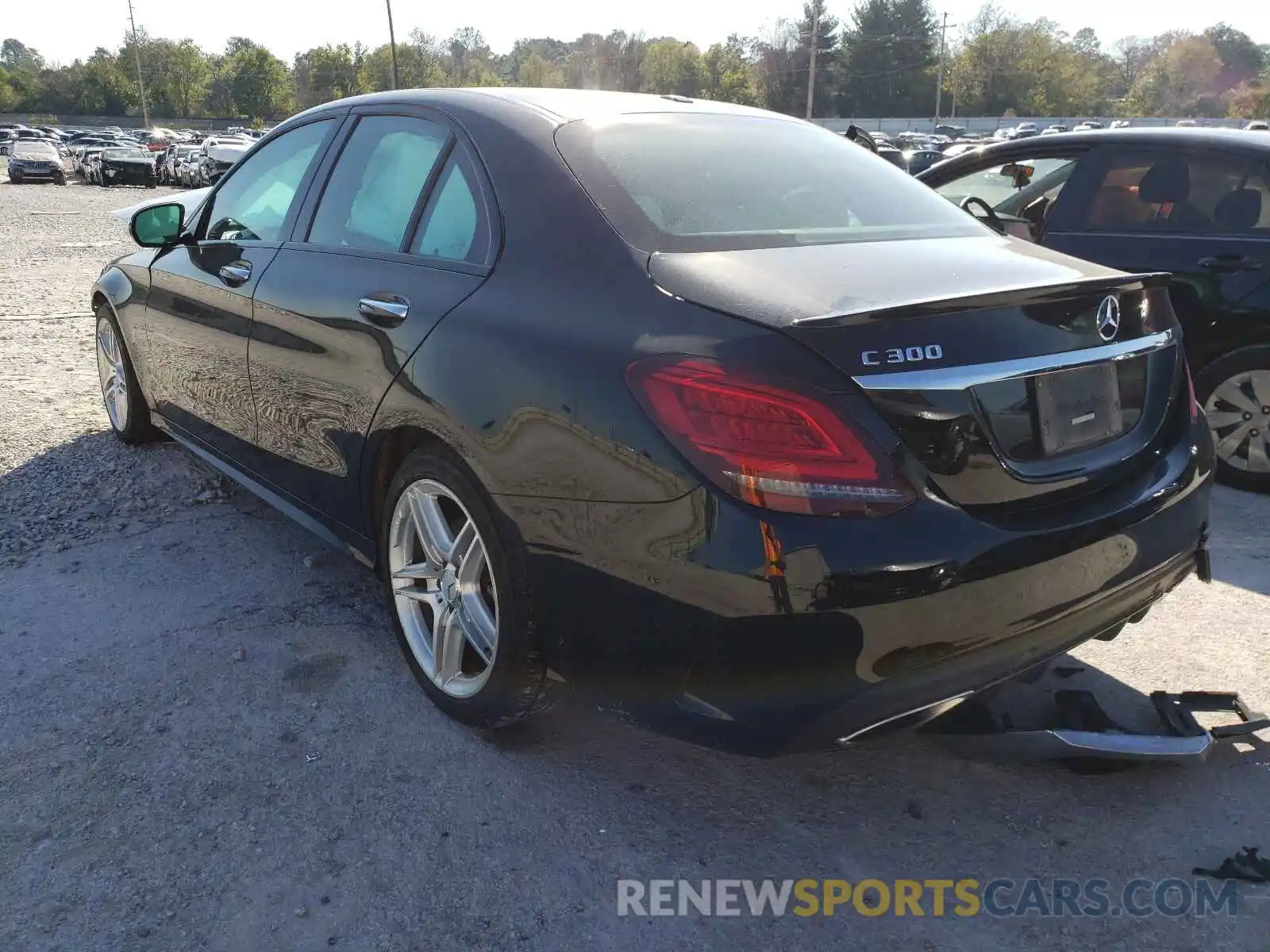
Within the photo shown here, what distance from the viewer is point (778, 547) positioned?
1.91 metres

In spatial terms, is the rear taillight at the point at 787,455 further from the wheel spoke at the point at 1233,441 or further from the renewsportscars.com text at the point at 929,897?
the wheel spoke at the point at 1233,441

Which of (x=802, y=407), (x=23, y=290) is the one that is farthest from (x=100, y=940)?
(x=23, y=290)

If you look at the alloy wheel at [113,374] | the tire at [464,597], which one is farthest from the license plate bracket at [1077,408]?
the alloy wheel at [113,374]

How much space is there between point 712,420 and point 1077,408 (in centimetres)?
87

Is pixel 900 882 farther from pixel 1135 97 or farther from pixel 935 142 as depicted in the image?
pixel 1135 97

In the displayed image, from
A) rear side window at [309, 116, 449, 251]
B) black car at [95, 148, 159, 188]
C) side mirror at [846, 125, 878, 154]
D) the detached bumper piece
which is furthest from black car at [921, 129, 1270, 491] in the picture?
black car at [95, 148, 159, 188]

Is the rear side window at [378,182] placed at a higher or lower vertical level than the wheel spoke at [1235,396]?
higher

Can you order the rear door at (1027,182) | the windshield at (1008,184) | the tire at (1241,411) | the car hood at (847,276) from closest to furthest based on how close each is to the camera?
the car hood at (847,276) → the tire at (1241,411) → the rear door at (1027,182) → the windshield at (1008,184)

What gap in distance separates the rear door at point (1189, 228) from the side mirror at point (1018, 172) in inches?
17.2

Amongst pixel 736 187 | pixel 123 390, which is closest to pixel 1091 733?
pixel 736 187

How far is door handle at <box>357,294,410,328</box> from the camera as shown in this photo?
275 centimetres

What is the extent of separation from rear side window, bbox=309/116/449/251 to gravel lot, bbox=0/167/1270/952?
1.28m

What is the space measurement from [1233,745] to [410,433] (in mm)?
2355

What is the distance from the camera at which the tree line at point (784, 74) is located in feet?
318
